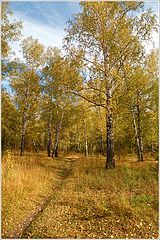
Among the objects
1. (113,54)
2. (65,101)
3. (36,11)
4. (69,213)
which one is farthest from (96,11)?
(65,101)

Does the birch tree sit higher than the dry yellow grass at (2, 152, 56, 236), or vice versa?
the birch tree

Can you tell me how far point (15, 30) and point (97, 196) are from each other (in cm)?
1194

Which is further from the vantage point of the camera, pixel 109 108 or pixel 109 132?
pixel 109 132

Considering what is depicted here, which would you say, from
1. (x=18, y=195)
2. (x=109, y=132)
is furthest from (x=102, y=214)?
(x=109, y=132)

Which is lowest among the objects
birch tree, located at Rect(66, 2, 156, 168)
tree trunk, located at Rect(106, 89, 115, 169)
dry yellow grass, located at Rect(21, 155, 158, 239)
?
dry yellow grass, located at Rect(21, 155, 158, 239)

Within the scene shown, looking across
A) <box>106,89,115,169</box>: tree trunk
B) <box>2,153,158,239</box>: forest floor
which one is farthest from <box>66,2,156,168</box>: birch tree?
<box>2,153,158,239</box>: forest floor

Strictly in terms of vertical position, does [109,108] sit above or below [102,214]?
above

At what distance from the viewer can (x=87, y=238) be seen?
5816mm

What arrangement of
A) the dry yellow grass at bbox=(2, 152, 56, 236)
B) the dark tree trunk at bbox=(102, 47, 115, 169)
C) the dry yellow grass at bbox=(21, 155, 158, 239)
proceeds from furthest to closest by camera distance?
the dark tree trunk at bbox=(102, 47, 115, 169) < the dry yellow grass at bbox=(2, 152, 56, 236) < the dry yellow grass at bbox=(21, 155, 158, 239)

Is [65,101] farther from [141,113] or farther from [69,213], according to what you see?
[69,213]

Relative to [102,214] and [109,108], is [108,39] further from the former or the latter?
[102,214]

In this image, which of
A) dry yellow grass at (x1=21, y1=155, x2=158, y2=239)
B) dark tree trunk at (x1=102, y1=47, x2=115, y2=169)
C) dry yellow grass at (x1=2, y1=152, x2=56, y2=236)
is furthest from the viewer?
dark tree trunk at (x1=102, y1=47, x2=115, y2=169)

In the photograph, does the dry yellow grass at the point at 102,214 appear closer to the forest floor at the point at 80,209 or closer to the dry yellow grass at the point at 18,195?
the forest floor at the point at 80,209

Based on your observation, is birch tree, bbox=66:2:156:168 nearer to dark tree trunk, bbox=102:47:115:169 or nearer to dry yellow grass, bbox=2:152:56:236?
dark tree trunk, bbox=102:47:115:169
